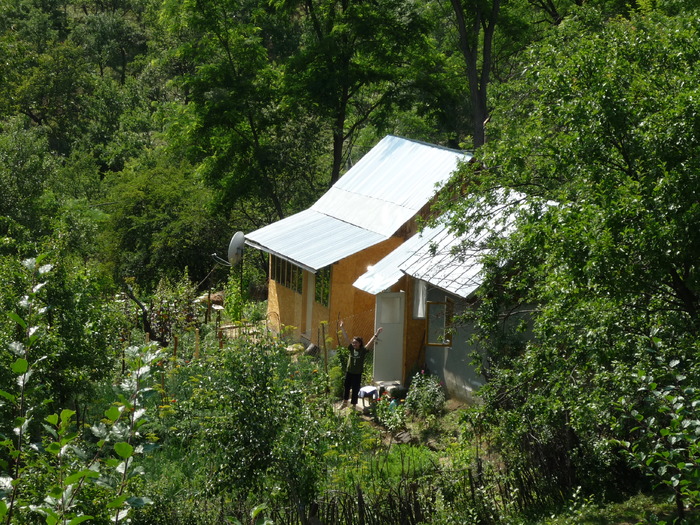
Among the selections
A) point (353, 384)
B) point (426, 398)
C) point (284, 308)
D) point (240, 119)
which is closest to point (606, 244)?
point (426, 398)

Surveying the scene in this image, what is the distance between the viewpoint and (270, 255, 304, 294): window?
2084 centimetres

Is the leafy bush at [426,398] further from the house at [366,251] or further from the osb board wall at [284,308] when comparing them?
the osb board wall at [284,308]

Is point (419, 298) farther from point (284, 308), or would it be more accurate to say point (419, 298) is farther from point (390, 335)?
point (284, 308)

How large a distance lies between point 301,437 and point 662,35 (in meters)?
5.77

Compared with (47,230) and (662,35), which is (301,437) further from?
(47,230)

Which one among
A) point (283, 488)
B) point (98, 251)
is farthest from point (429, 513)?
point (98, 251)

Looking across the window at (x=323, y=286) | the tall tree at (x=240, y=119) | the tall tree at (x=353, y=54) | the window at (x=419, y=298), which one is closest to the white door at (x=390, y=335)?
the window at (x=419, y=298)

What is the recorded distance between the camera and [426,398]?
14438 millimetres

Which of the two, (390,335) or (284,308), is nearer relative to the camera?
(390,335)

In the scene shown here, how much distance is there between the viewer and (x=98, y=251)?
26719 mm

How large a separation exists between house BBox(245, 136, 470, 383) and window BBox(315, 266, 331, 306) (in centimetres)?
2

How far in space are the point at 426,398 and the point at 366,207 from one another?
6.59 meters

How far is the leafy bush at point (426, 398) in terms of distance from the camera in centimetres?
1443

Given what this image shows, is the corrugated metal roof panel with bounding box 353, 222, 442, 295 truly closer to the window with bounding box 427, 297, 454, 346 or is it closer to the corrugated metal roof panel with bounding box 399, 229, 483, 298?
the corrugated metal roof panel with bounding box 399, 229, 483, 298
